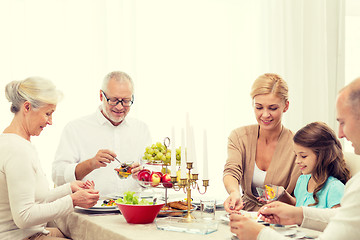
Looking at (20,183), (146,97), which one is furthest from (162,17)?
A: (20,183)

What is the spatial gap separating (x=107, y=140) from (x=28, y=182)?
3.42 feet

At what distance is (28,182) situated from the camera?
2.02 meters

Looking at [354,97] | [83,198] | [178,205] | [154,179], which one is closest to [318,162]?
[178,205]

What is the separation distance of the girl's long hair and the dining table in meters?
0.52

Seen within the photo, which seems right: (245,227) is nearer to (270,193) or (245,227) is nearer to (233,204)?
(270,193)

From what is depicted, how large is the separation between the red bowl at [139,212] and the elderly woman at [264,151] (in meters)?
0.68

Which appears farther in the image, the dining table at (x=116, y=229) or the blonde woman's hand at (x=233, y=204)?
the blonde woman's hand at (x=233, y=204)

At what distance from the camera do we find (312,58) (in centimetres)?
449

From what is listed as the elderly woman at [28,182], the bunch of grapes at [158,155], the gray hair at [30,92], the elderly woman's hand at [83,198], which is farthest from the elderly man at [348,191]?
the gray hair at [30,92]

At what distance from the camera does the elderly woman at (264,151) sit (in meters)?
2.62

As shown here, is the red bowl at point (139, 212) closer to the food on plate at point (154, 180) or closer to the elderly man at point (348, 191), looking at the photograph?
the food on plate at point (154, 180)

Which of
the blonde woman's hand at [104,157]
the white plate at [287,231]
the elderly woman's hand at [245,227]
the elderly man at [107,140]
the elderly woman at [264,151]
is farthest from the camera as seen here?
the elderly man at [107,140]

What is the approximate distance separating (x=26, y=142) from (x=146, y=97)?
1867 mm

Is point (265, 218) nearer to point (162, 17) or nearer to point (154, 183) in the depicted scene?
point (154, 183)
